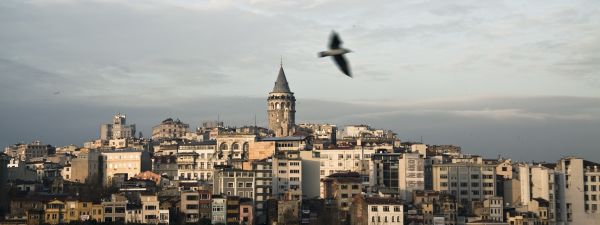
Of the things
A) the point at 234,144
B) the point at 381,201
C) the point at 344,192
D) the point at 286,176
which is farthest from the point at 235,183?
the point at 234,144

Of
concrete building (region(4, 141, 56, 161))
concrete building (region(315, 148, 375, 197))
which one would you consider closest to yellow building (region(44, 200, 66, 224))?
concrete building (region(315, 148, 375, 197))

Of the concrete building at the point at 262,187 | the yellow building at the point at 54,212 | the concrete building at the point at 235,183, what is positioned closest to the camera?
the yellow building at the point at 54,212

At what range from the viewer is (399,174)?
181ft

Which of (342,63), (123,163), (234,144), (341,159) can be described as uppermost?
(234,144)

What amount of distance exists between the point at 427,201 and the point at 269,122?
38.9 meters

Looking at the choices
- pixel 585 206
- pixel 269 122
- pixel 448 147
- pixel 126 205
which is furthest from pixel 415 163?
pixel 269 122

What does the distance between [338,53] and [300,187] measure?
1725 inches

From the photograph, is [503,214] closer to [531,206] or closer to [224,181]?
[531,206]

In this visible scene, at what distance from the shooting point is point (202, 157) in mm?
67250

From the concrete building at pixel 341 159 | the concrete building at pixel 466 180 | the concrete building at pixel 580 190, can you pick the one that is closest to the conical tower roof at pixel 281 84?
the concrete building at pixel 341 159

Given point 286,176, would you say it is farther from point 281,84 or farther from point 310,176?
point 281,84

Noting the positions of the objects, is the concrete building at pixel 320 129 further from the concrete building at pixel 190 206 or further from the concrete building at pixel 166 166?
the concrete building at pixel 190 206

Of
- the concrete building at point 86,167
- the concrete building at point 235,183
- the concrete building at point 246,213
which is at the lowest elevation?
the concrete building at point 246,213

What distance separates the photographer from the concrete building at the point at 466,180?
54438mm
